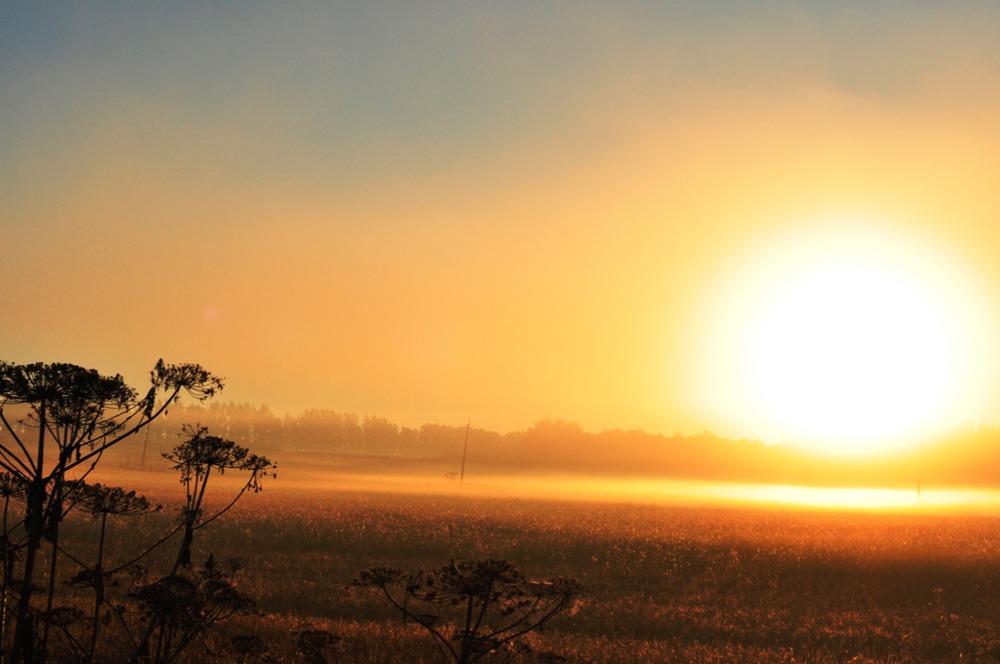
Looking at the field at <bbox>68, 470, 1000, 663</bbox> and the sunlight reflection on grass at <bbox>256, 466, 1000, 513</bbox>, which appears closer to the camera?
the field at <bbox>68, 470, 1000, 663</bbox>

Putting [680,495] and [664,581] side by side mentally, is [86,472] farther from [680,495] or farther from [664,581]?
[680,495]

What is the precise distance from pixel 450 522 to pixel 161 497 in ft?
77.6

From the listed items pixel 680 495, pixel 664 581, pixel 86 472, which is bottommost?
pixel 680 495

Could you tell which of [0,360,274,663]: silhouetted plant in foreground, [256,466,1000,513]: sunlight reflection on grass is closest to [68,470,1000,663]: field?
[0,360,274,663]: silhouetted plant in foreground

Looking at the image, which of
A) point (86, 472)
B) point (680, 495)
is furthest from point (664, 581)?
point (680, 495)

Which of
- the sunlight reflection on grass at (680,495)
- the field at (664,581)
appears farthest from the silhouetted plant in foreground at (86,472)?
the sunlight reflection on grass at (680,495)

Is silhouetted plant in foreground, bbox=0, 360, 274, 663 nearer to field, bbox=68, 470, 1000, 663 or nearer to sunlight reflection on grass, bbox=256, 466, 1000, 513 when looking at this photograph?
field, bbox=68, 470, 1000, 663

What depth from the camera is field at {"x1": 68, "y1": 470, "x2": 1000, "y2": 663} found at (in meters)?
16.9

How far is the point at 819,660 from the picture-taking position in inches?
651

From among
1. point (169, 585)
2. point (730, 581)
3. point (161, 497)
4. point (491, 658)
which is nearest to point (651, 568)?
point (730, 581)

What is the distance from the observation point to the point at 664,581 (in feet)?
87.2

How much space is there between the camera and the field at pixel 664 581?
16.9 metres

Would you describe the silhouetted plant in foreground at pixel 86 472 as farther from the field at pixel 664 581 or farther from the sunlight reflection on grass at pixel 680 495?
the sunlight reflection on grass at pixel 680 495

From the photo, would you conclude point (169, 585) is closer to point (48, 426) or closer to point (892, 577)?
point (48, 426)
